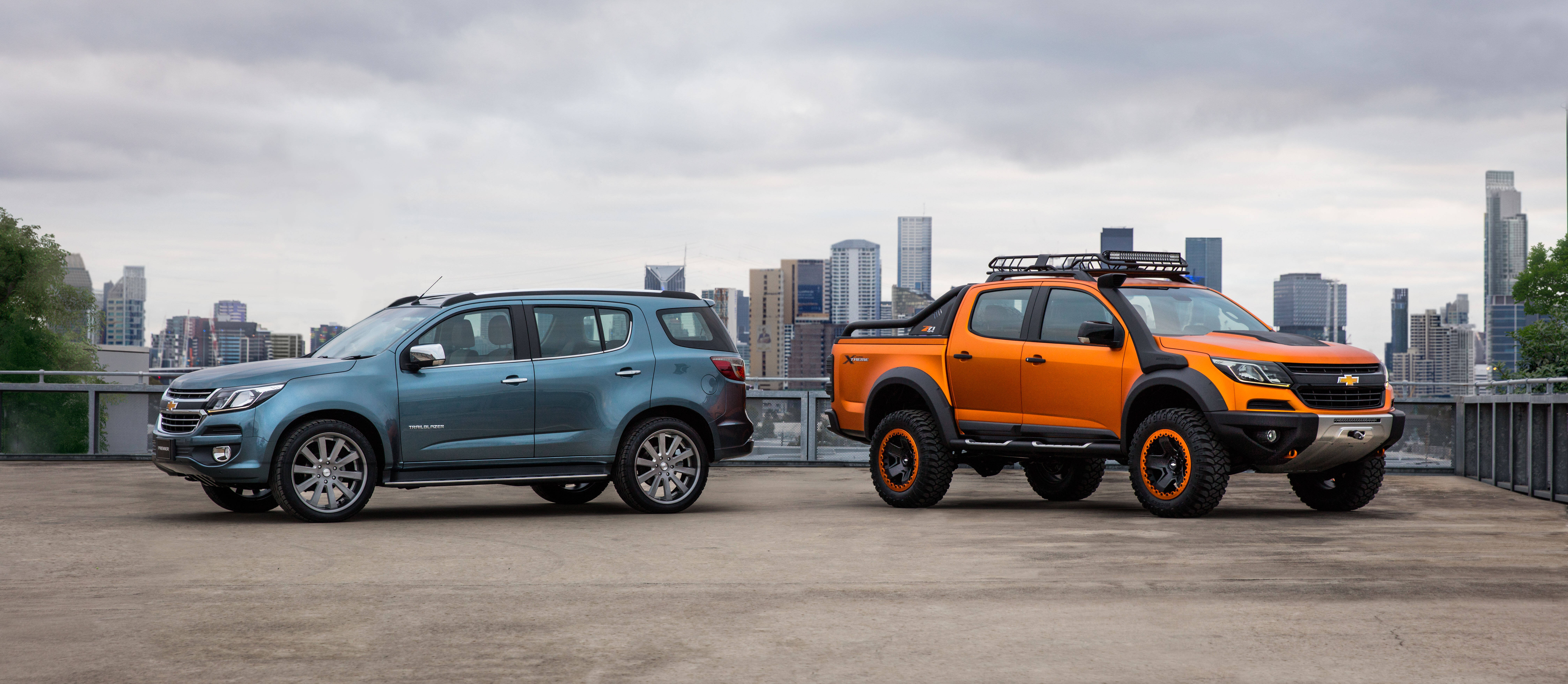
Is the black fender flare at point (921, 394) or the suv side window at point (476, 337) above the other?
the suv side window at point (476, 337)

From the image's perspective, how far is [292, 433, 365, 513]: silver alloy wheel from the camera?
10547 millimetres

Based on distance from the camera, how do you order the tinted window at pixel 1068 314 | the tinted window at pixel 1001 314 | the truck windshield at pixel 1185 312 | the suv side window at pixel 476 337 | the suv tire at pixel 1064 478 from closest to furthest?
the suv side window at pixel 476 337, the truck windshield at pixel 1185 312, the tinted window at pixel 1068 314, the tinted window at pixel 1001 314, the suv tire at pixel 1064 478

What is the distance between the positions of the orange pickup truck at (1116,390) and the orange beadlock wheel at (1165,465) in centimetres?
1

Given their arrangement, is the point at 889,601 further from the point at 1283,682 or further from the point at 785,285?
the point at 785,285

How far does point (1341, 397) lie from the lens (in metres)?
10.7

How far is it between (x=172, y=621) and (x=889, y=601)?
10.7ft

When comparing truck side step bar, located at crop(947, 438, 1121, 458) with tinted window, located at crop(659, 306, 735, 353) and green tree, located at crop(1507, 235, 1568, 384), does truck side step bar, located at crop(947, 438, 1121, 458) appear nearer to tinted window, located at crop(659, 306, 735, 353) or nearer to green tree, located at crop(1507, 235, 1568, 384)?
tinted window, located at crop(659, 306, 735, 353)

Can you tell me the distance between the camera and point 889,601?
6.89m

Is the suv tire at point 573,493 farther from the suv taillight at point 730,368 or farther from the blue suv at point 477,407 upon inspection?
the suv taillight at point 730,368

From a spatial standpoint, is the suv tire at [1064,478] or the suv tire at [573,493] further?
the suv tire at [1064,478]

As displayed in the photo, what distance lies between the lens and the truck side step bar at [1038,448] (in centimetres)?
1119


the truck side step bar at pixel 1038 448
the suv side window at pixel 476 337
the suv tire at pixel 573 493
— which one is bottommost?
the suv tire at pixel 573 493

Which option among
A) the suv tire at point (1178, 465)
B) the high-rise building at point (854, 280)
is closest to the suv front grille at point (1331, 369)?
the suv tire at point (1178, 465)

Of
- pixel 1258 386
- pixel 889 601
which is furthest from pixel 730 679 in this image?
pixel 1258 386
